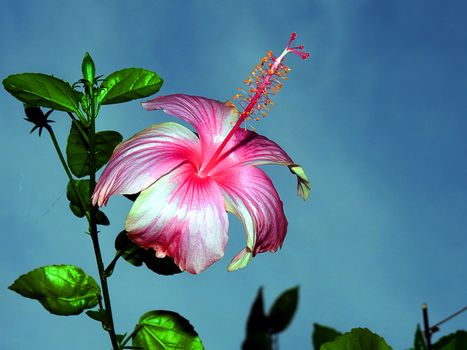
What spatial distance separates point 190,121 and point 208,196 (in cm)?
27

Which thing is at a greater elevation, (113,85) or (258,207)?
(113,85)

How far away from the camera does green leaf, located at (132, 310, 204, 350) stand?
57.4 inches

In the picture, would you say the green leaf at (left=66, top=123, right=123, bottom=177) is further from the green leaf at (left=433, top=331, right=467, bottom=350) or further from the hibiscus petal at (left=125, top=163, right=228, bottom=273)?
the green leaf at (left=433, top=331, right=467, bottom=350)

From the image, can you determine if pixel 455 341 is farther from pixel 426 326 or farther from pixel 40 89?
pixel 40 89

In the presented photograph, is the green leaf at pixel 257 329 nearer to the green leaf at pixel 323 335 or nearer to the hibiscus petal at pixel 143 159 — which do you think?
the green leaf at pixel 323 335

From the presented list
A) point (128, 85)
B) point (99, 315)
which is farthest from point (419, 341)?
point (128, 85)

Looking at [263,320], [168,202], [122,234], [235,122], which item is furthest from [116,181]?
[263,320]

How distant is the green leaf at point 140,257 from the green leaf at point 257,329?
3.06 ft

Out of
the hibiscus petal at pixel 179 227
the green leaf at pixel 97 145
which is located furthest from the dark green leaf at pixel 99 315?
the green leaf at pixel 97 145

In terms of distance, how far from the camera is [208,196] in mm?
1342

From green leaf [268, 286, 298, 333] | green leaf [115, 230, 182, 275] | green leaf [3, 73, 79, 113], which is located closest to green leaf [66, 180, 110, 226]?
green leaf [115, 230, 182, 275]

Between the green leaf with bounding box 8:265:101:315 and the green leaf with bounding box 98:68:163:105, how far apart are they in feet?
1.38

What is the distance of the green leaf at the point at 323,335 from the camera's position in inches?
41.1

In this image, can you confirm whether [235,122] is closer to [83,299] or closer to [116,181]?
[116,181]
